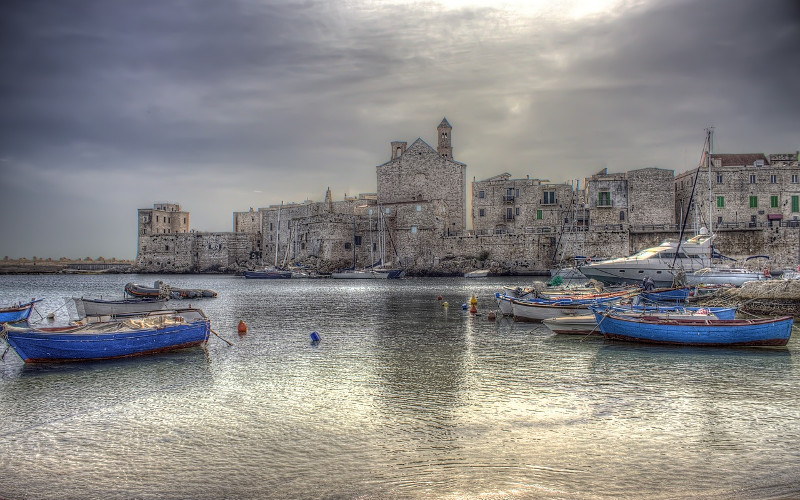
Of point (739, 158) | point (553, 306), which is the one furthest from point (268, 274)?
point (553, 306)

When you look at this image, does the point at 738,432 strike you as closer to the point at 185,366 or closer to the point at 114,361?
the point at 185,366

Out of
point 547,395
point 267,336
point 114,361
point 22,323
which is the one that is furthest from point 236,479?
point 22,323

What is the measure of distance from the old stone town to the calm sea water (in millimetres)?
38314

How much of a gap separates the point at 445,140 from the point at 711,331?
5517cm

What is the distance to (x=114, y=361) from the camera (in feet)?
48.6

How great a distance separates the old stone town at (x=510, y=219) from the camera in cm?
5134

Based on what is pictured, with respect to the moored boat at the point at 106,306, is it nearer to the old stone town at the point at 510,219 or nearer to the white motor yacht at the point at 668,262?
the white motor yacht at the point at 668,262

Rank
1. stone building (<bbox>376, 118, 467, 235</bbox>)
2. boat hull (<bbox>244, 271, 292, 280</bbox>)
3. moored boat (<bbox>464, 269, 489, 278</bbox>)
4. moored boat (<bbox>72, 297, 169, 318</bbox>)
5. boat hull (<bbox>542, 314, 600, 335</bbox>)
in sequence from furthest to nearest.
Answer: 1. stone building (<bbox>376, 118, 467, 235</bbox>)
2. boat hull (<bbox>244, 271, 292, 280</bbox>)
3. moored boat (<bbox>464, 269, 489, 278</bbox>)
4. moored boat (<bbox>72, 297, 169, 318</bbox>)
5. boat hull (<bbox>542, 314, 600, 335</bbox>)

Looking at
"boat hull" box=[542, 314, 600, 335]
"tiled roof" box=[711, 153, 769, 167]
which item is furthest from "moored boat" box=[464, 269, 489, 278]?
"boat hull" box=[542, 314, 600, 335]

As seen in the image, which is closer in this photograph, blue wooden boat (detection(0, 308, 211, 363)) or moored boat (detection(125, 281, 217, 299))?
blue wooden boat (detection(0, 308, 211, 363))

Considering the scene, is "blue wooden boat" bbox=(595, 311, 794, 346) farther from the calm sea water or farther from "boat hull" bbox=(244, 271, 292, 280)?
"boat hull" bbox=(244, 271, 292, 280)

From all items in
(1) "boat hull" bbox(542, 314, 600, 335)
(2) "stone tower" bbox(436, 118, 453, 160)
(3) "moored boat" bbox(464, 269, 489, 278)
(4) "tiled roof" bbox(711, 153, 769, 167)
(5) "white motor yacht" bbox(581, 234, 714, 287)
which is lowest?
(1) "boat hull" bbox(542, 314, 600, 335)

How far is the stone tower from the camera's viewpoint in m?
68.2

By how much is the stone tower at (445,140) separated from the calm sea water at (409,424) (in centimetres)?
5312
